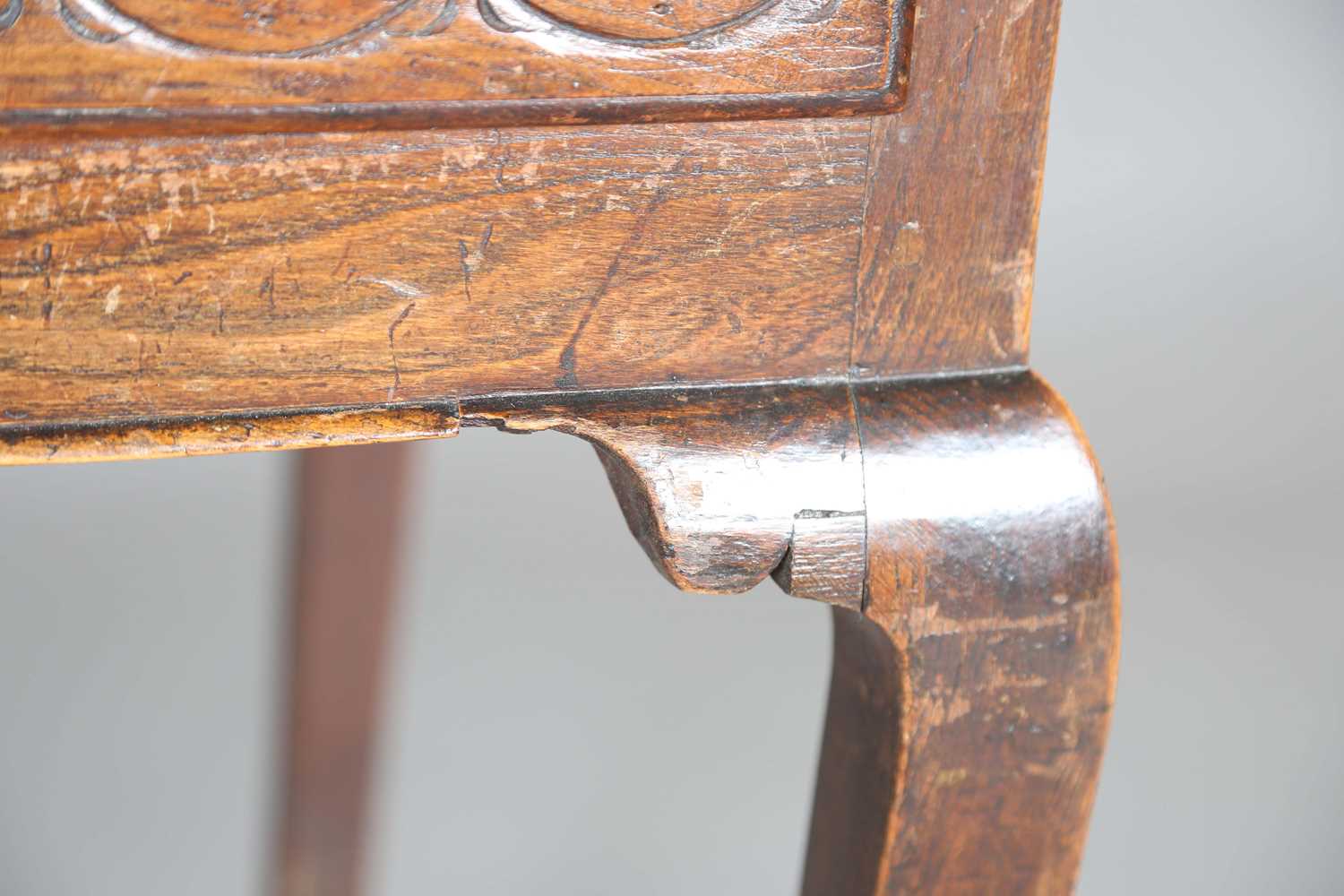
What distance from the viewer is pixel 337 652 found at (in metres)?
0.96

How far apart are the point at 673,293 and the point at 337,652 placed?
0.57m

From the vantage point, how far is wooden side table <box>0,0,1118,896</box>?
0.39 meters

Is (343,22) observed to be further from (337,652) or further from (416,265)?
(337,652)

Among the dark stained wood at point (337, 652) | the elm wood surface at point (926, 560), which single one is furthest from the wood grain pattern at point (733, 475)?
the dark stained wood at point (337, 652)

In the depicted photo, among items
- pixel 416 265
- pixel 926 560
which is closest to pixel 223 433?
pixel 416 265

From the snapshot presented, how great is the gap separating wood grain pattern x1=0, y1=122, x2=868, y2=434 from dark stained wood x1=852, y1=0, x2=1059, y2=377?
11 mm

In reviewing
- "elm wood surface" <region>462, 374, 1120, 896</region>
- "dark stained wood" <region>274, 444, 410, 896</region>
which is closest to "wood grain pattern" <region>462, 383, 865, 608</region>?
"elm wood surface" <region>462, 374, 1120, 896</region>

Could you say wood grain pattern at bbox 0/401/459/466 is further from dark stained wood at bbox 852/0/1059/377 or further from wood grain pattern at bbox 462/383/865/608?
dark stained wood at bbox 852/0/1059/377

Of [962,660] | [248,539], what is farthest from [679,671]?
[962,660]

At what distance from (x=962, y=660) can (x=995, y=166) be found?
0.44 feet

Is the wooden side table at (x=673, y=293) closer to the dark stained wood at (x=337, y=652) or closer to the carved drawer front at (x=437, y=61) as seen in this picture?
the carved drawer front at (x=437, y=61)

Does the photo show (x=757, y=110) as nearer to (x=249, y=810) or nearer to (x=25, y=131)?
(x=25, y=131)

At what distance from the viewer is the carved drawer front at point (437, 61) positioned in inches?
14.8

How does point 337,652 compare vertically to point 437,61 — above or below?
below
